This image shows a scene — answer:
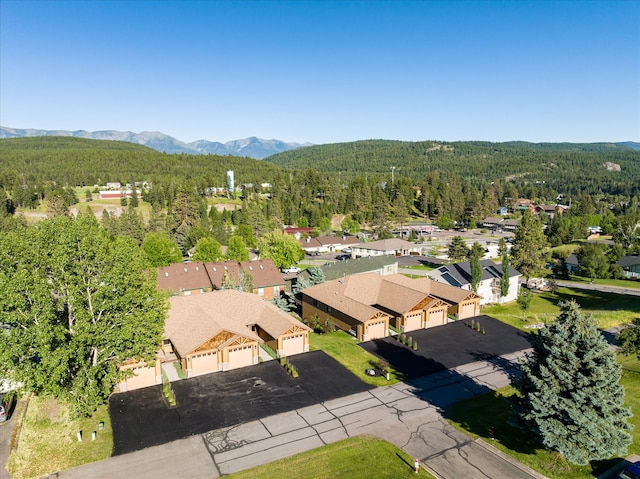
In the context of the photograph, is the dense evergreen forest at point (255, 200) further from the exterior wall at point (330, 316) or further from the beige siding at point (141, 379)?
the beige siding at point (141, 379)

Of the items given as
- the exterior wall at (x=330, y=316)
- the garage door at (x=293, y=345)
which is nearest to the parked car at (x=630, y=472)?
the exterior wall at (x=330, y=316)

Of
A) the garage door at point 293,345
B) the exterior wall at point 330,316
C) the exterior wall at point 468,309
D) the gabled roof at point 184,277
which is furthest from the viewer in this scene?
the gabled roof at point 184,277

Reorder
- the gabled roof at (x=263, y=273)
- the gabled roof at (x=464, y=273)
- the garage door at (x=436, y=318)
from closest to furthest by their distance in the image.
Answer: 1. the garage door at (x=436, y=318)
2. the gabled roof at (x=464, y=273)
3. the gabled roof at (x=263, y=273)

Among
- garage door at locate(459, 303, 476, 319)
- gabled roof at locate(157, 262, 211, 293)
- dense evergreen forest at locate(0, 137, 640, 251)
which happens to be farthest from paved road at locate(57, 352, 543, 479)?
dense evergreen forest at locate(0, 137, 640, 251)

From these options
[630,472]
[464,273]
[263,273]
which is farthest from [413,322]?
[263,273]

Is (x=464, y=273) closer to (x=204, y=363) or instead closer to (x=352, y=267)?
(x=352, y=267)

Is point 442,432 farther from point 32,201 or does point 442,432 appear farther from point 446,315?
point 32,201

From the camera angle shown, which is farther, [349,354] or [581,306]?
[581,306]
